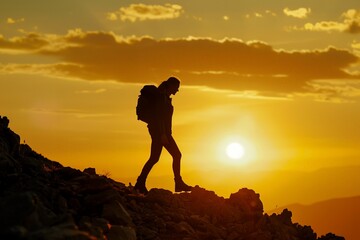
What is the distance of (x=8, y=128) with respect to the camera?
16.3m

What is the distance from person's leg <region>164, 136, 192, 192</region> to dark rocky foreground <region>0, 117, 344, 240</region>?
1.03 ft

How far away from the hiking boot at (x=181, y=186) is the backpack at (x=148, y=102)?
6.58 ft

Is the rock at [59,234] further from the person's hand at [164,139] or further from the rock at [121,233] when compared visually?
the person's hand at [164,139]

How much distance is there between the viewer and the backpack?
58.2 ft

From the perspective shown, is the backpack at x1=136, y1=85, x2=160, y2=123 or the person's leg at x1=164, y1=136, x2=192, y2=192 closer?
the backpack at x1=136, y1=85, x2=160, y2=123

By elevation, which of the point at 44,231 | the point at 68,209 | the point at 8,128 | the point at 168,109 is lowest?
the point at 44,231

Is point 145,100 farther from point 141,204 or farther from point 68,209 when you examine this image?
point 68,209

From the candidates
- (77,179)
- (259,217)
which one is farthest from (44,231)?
(259,217)

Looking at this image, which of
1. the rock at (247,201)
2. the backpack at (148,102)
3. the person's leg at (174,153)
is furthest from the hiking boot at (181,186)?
the backpack at (148,102)

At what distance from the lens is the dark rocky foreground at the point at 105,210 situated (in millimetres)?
9996

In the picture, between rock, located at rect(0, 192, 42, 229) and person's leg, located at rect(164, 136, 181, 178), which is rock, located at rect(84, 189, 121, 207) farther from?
person's leg, located at rect(164, 136, 181, 178)

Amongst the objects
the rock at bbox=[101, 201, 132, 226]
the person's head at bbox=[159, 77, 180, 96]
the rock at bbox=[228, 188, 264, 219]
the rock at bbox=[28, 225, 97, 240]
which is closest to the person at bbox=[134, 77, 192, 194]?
the person's head at bbox=[159, 77, 180, 96]

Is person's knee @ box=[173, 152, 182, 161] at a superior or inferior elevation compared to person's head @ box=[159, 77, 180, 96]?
inferior

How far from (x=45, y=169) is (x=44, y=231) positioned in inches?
274
